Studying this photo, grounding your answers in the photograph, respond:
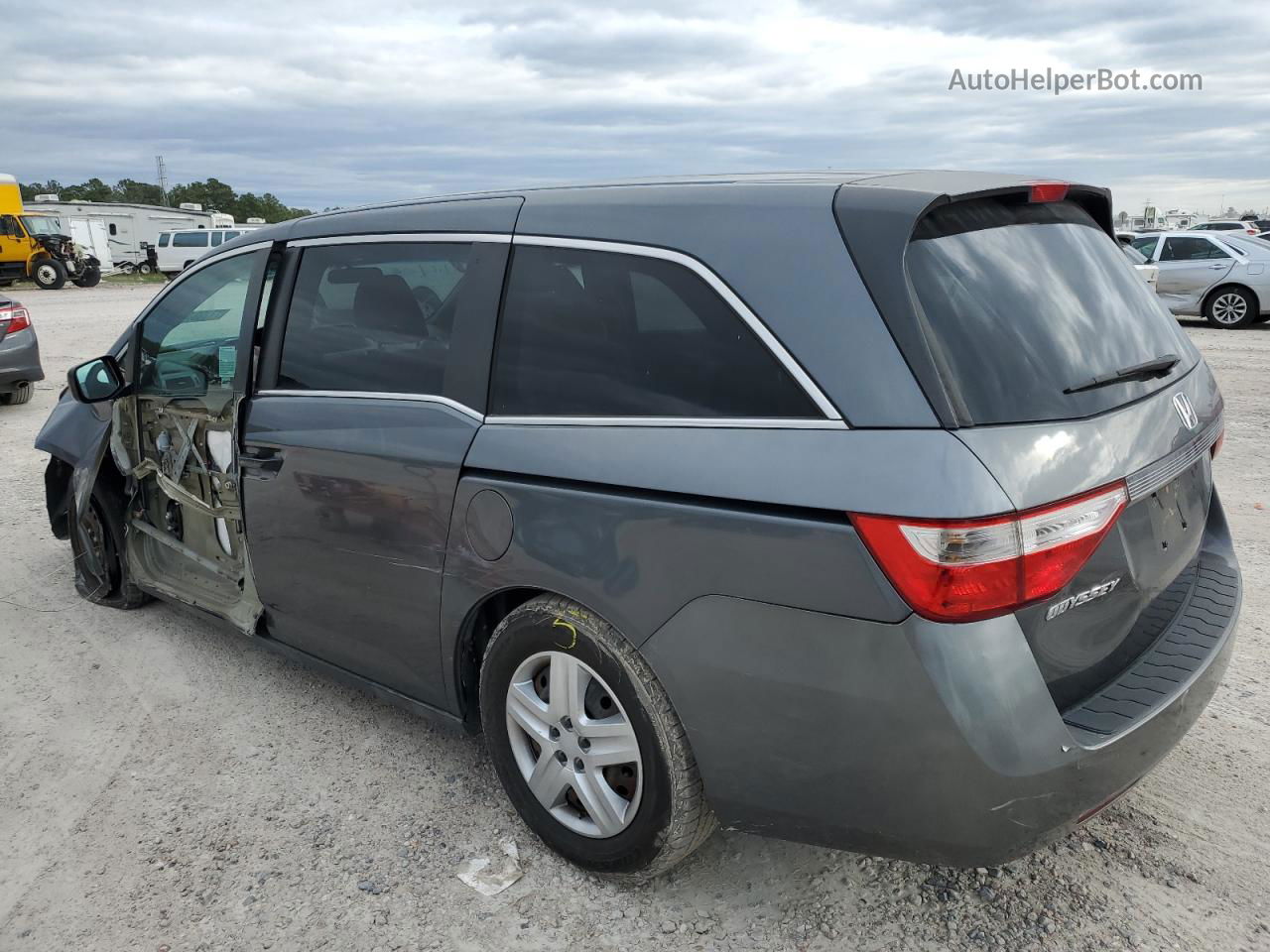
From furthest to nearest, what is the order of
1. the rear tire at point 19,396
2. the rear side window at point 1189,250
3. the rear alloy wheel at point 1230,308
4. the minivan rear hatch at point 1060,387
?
the rear side window at point 1189,250, the rear alloy wheel at point 1230,308, the rear tire at point 19,396, the minivan rear hatch at point 1060,387

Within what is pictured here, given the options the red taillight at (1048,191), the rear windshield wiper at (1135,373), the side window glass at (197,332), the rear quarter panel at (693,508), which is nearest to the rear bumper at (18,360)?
the side window glass at (197,332)

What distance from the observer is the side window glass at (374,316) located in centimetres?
288

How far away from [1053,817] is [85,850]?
2.63m

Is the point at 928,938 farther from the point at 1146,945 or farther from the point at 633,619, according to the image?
the point at 633,619

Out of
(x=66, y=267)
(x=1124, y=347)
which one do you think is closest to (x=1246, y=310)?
(x=1124, y=347)

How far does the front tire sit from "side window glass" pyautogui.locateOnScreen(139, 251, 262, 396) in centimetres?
172

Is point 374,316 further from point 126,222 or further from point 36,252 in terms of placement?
point 126,222

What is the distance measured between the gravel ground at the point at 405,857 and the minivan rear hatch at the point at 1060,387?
2.33 feet

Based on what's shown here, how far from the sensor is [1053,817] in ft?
6.69

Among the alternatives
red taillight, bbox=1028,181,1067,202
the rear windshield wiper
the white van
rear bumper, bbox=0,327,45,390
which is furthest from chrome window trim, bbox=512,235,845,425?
the white van

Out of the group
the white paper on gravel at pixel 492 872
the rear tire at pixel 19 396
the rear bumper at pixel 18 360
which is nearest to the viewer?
the white paper on gravel at pixel 492 872

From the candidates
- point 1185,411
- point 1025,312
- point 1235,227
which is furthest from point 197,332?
point 1235,227

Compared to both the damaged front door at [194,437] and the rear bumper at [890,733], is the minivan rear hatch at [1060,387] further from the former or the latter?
the damaged front door at [194,437]

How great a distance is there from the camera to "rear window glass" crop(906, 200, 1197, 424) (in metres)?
2.04
